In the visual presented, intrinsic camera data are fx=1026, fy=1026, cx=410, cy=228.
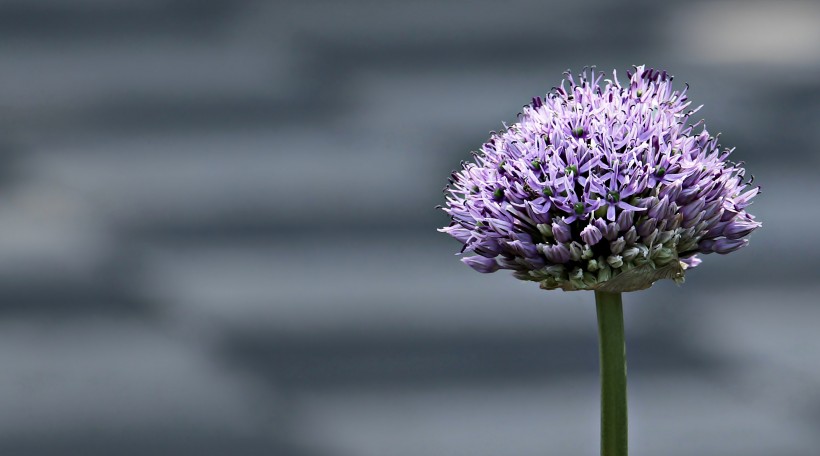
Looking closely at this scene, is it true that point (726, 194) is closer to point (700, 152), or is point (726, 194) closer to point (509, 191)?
point (700, 152)

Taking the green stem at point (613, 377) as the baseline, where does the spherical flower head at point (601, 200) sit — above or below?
above

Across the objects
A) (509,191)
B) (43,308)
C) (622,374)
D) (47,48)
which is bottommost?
(622,374)

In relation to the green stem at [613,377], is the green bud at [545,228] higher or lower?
higher

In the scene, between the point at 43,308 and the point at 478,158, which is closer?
the point at 478,158

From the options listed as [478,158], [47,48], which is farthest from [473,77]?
[478,158]

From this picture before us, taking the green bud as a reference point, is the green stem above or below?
below
